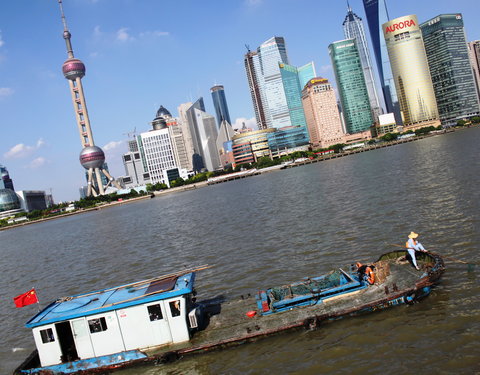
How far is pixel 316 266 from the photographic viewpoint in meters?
21.4

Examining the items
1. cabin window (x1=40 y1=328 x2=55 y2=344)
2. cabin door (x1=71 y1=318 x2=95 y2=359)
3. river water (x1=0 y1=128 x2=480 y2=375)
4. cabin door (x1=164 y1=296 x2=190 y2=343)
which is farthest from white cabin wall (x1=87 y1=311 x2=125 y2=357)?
cabin door (x1=164 y1=296 x2=190 y2=343)

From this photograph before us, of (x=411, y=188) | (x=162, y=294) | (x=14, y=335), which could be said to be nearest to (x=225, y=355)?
(x=162, y=294)

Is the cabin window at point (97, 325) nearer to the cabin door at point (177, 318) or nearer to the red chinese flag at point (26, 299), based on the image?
the cabin door at point (177, 318)

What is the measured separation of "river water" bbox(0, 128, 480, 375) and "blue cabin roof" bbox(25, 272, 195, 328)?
2574 mm

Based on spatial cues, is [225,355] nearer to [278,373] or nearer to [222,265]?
[278,373]

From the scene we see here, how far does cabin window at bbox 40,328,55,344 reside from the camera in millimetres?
14195

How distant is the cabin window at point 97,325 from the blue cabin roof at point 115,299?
345mm

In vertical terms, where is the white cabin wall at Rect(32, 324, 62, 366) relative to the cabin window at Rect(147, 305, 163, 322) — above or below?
below

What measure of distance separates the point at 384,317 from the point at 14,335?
64.7 feet

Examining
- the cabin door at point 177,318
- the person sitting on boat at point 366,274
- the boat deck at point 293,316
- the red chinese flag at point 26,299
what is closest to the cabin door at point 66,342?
the red chinese flag at point 26,299

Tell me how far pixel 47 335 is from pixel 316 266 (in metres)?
13.8

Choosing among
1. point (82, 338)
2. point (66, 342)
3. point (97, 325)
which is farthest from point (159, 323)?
point (66, 342)

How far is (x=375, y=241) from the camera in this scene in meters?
23.7

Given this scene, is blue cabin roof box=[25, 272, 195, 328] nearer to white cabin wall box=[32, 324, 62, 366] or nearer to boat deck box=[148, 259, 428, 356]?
white cabin wall box=[32, 324, 62, 366]
